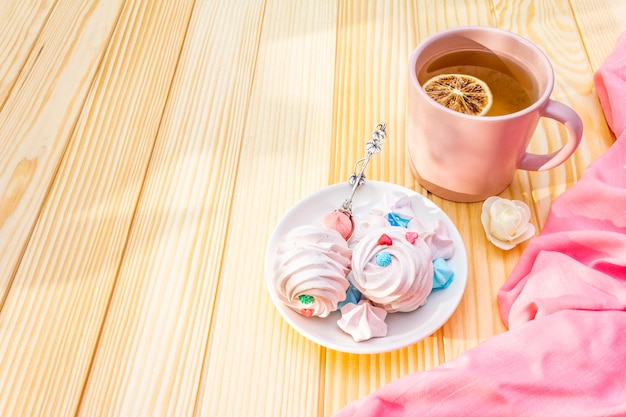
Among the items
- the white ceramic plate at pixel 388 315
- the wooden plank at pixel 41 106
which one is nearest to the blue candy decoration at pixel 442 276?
the white ceramic plate at pixel 388 315

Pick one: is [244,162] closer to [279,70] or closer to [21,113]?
[279,70]

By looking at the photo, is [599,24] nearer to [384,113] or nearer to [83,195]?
[384,113]

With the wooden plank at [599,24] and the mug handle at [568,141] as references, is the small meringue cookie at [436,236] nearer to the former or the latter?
the mug handle at [568,141]

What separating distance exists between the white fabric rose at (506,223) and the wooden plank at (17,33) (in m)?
0.70

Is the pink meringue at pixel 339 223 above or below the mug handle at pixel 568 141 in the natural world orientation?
below

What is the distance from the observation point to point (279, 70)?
2.98 ft

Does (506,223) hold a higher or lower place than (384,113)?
lower

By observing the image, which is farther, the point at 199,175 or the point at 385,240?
the point at 199,175

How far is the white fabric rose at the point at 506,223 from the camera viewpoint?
0.70 meters

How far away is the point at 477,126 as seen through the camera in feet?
2.11

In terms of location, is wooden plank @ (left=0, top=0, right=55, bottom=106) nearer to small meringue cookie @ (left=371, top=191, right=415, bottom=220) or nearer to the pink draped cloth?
small meringue cookie @ (left=371, top=191, right=415, bottom=220)

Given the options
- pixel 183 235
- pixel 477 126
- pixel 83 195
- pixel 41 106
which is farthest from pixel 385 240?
pixel 41 106

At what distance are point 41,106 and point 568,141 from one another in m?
0.71

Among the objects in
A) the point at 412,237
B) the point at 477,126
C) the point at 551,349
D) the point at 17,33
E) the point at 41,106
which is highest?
the point at 17,33
